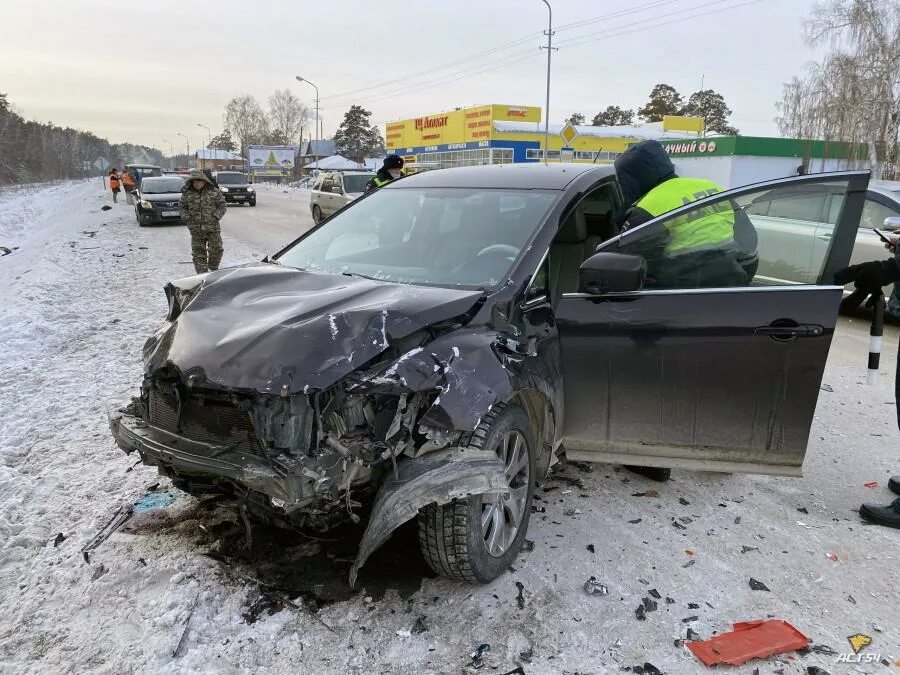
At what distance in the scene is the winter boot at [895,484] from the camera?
11.8ft

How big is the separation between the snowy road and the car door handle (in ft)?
3.53

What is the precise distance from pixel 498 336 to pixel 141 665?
6.18ft

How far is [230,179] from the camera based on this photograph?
1147 inches

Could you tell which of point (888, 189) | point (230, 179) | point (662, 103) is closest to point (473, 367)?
point (888, 189)

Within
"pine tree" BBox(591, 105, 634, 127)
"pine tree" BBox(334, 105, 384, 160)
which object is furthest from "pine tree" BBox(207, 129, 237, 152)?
"pine tree" BBox(591, 105, 634, 127)

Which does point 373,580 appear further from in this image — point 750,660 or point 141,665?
point 750,660

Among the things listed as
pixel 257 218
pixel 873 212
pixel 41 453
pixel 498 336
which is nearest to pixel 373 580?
pixel 498 336

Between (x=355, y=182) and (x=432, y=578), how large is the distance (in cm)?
1688

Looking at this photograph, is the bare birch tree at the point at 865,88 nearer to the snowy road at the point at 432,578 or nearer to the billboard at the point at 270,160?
the snowy road at the point at 432,578

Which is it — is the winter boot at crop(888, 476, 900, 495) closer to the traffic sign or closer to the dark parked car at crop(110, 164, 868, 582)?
the dark parked car at crop(110, 164, 868, 582)

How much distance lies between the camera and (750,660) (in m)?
2.33

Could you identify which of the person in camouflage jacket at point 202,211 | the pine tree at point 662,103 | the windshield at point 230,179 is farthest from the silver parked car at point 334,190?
the pine tree at point 662,103

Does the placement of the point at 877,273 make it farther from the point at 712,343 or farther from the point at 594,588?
the point at 594,588

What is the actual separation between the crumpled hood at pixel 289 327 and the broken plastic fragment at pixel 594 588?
4.46ft
